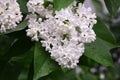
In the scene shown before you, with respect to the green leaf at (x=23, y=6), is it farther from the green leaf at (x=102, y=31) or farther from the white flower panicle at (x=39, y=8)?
the green leaf at (x=102, y=31)

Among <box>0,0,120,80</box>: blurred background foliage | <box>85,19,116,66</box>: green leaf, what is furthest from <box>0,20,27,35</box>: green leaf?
<box>85,19,116,66</box>: green leaf

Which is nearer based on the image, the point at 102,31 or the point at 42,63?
the point at 42,63

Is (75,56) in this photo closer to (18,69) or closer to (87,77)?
(18,69)

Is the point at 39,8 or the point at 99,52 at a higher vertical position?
the point at 39,8

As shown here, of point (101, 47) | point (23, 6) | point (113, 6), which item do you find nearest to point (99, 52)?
point (101, 47)

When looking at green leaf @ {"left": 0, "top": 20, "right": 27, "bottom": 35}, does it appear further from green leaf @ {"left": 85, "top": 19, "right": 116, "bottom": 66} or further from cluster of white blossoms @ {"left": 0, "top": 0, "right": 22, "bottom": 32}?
green leaf @ {"left": 85, "top": 19, "right": 116, "bottom": 66}

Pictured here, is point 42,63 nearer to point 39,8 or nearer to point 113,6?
point 39,8

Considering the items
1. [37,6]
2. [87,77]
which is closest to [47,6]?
[37,6]

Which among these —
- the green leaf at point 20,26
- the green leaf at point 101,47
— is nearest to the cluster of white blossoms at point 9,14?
the green leaf at point 20,26
